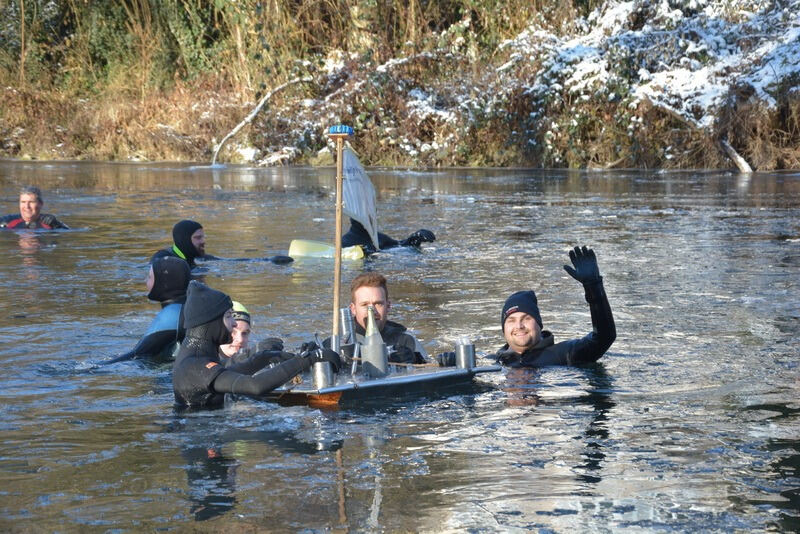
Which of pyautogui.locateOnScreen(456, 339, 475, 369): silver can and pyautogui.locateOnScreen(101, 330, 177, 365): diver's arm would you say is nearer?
pyautogui.locateOnScreen(456, 339, 475, 369): silver can

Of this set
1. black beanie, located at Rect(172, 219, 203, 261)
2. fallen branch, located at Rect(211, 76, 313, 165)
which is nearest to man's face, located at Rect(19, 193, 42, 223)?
black beanie, located at Rect(172, 219, 203, 261)

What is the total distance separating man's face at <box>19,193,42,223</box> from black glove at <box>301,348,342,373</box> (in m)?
10.3

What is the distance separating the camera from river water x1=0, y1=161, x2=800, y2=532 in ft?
16.3

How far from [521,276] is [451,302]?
5.73 ft

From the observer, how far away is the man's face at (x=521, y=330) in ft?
26.1

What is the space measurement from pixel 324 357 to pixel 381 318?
0.90 m

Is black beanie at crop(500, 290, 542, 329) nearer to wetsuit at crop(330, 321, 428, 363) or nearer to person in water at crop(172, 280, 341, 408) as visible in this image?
wetsuit at crop(330, 321, 428, 363)

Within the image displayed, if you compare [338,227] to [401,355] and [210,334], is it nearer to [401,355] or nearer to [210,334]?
[401,355]

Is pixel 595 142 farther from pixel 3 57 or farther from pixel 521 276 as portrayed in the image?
pixel 3 57

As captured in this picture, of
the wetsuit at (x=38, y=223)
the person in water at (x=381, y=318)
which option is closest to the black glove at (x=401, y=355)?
the person in water at (x=381, y=318)

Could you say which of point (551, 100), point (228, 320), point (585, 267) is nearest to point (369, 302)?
point (228, 320)

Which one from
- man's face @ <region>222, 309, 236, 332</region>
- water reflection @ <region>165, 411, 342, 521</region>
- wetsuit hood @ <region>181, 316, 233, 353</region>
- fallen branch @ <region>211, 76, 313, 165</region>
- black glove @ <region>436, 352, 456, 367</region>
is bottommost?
water reflection @ <region>165, 411, 342, 521</region>

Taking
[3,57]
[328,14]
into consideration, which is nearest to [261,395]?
[328,14]

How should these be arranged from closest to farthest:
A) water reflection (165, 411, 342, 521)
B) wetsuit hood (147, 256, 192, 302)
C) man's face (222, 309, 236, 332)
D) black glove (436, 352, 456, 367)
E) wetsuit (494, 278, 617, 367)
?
water reflection (165, 411, 342, 521), man's face (222, 309, 236, 332), black glove (436, 352, 456, 367), wetsuit (494, 278, 617, 367), wetsuit hood (147, 256, 192, 302)
